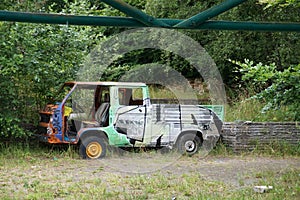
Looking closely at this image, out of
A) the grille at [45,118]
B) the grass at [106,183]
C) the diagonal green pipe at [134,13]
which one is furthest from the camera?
the grille at [45,118]

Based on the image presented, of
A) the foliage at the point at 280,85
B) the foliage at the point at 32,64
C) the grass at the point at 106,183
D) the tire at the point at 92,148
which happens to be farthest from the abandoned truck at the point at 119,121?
the foliage at the point at 280,85

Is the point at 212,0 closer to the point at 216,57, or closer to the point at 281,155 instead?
the point at 216,57

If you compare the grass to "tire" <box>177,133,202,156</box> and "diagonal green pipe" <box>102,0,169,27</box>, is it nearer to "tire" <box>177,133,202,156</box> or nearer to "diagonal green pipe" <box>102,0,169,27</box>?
"tire" <box>177,133,202,156</box>

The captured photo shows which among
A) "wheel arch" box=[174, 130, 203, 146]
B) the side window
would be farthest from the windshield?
"wheel arch" box=[174, 130, 203, 146]

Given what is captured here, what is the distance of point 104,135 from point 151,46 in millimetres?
8003

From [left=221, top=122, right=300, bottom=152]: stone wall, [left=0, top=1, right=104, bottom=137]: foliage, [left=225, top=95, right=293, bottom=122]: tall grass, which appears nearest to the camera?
[left=0, top=1, right=104, bottom=137]: foliage

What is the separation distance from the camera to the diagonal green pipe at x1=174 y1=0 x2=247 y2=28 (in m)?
2.82

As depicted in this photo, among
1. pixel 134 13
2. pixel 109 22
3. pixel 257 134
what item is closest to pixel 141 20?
pixel 134 13

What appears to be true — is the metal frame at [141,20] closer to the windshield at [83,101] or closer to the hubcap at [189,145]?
the windshield at [83,101]

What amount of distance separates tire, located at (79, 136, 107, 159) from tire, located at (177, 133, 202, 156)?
1573mm

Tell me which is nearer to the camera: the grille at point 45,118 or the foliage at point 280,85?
the foliage at point 280,85

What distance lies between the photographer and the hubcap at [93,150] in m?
9.45

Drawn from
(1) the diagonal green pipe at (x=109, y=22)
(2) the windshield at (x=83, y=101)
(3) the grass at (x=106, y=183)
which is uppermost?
(1) the diagonal green pipe at (x=109, y=22)

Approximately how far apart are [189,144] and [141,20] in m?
7.42
